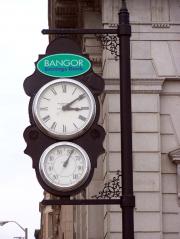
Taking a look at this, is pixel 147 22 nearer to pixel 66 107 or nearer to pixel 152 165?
pixel 152 165

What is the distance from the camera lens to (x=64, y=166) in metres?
8.78

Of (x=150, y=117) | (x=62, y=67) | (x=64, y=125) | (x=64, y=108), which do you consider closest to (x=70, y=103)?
(x=64, y=108)

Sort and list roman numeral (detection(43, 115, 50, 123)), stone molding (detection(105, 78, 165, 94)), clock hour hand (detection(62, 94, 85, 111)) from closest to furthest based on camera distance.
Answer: roman numeral (detection(43, 115, 50, 123))
clock hour hand (detection(62, 94, 85, 111))
stone molding (detection(105, 78, 165, 94))

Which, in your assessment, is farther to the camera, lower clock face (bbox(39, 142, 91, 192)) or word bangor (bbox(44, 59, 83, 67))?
word bangor (bbox(44, 59, 83, 67))

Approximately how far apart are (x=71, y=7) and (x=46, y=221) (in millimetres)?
65160

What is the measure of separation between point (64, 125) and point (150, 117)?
924cm

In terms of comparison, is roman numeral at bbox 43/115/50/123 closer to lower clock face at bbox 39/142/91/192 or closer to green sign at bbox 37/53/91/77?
lower clock face at bbox 39/142/91/192

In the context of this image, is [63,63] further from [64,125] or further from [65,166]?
[65,166]

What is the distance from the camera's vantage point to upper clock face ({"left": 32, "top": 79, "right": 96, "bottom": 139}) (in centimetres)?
873

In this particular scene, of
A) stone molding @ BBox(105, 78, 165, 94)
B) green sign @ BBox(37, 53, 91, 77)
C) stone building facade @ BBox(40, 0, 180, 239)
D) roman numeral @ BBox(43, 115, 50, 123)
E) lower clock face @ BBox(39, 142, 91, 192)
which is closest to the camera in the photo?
lower clock face @ BBox(39, 142, 91, 192)

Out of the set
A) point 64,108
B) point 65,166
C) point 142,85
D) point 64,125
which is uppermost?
point 142,85

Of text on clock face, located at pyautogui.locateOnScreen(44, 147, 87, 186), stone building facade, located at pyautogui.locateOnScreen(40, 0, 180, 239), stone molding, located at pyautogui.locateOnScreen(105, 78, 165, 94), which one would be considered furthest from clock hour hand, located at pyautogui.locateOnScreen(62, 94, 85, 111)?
stone molding, located at pyautogui.locateOnScreen(105, 78, 165, 94)

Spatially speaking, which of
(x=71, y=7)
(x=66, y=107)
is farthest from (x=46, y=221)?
(x=66, y=107)

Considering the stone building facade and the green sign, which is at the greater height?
the stone building facade
